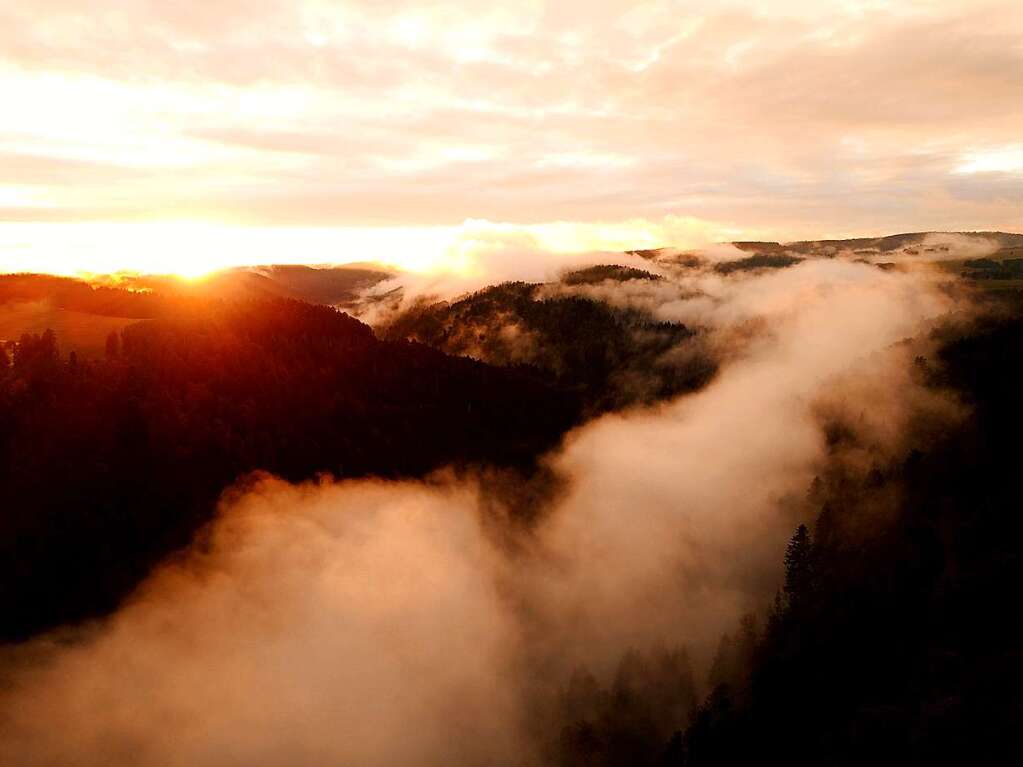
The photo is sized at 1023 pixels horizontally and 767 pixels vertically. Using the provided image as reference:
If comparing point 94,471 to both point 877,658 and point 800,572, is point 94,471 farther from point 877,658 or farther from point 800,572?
point 877,658

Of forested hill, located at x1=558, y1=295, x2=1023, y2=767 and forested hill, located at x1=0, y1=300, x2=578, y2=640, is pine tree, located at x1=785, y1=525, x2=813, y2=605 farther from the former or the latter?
forested hill, located at x1=0, y1=300, x2=578, y2=640

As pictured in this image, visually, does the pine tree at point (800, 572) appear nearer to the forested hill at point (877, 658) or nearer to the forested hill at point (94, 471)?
the forested hill at point (877, 658)

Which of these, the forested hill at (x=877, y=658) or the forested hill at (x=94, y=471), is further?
the forested hill at (x=94, y=471)

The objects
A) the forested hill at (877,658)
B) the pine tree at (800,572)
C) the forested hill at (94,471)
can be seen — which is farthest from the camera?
the pine tree at (800,572)

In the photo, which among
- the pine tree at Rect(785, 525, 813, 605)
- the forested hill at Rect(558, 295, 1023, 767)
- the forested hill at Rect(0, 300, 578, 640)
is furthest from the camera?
the pine tree at Rect(785, 525, 813, 605)

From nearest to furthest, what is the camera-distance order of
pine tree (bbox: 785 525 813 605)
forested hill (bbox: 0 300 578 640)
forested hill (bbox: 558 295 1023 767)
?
forested hill (bbox: 558 295 1023 767) < forested hill (bbox: 0 300 578 640) < pine tree (bbox: 785 525 813 605)

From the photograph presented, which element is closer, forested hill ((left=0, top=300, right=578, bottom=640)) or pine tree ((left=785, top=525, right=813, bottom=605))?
forested hill ((left=0, top=300, right=578, bottom=640))

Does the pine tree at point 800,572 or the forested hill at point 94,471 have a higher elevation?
the forested hill at point 94,471

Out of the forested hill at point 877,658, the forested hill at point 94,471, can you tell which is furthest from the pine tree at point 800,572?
the forested hill at point 94,471

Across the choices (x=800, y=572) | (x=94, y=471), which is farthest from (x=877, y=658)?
(x=94, y=471)

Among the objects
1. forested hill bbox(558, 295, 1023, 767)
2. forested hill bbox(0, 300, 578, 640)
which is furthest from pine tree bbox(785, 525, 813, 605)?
forested hill bbox(0, 300, 578, 640)

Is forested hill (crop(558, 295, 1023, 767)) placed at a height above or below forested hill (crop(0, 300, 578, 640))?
below

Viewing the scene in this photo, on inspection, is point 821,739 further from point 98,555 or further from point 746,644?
point 98,555
